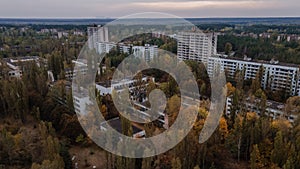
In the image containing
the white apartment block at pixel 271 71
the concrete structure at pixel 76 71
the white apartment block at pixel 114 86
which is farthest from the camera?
the concrete structure at pixel 76 71

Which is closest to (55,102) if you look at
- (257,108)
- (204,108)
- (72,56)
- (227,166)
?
(204,108)

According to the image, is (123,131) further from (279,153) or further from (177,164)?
(279,153)

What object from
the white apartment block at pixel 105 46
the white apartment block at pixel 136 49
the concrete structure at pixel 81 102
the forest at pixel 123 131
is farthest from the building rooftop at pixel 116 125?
the white apartment block at pixel 105 46

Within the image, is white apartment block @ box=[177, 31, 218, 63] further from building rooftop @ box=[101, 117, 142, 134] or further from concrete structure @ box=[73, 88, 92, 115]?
building rooftop @ box=[101, 117, 142, 134]

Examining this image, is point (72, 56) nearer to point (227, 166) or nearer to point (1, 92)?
point (1, 92)

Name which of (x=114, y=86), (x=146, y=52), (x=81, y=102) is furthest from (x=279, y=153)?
(x=146, y=52)

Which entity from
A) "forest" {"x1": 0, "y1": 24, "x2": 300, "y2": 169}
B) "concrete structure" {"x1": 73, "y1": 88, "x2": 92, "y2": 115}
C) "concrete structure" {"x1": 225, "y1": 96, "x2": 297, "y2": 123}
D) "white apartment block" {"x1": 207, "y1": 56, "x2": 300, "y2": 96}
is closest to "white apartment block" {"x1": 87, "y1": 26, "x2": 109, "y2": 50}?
"white apartment block" {"x1": 207, "y1": 56, "x2": 300, "y2": 96}

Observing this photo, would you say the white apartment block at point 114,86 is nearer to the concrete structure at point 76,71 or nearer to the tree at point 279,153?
the concrete structure at point 76,71
